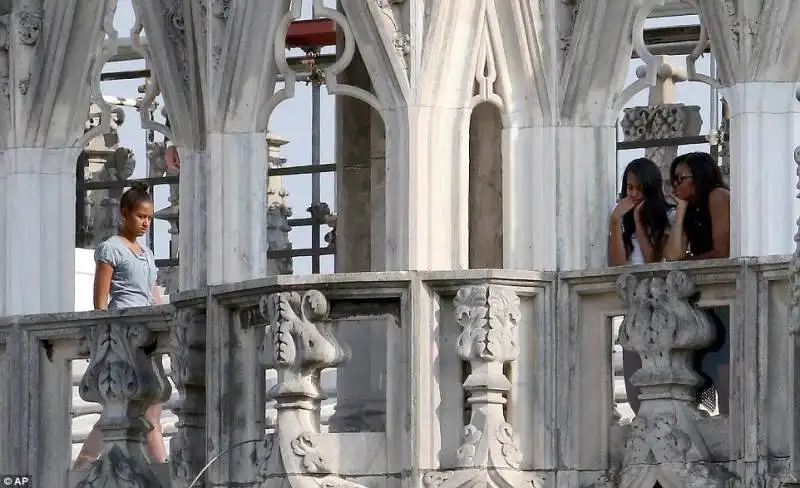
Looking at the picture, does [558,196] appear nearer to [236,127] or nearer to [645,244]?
[645,244]

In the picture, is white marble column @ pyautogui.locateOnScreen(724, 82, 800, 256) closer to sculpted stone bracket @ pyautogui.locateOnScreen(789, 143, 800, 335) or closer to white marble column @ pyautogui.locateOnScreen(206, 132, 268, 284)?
sculpted stone bracket @ pyautogui.locateOnScreen(789, 143, 800, 335)

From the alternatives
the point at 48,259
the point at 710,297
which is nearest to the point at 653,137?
the point at 48,259

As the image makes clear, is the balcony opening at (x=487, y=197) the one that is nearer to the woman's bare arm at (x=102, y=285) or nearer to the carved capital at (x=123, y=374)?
the carved capital at (x=123, y=374)

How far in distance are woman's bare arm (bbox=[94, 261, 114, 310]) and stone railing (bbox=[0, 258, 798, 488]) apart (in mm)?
1726

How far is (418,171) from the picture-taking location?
2483 centimetres

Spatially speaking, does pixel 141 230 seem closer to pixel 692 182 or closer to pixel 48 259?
pixel 48 259

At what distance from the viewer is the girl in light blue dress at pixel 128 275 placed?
89.4 feet

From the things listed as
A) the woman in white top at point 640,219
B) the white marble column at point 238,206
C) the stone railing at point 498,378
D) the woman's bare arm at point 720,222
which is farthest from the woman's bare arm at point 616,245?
the white marble column at point 238,206

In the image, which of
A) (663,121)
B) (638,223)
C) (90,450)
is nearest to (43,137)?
(90,450)

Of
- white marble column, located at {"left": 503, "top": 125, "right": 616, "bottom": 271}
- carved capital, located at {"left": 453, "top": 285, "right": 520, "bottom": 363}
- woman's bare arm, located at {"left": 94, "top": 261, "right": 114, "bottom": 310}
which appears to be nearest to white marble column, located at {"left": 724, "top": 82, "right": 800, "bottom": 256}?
white marble column, located at {"left": 503, "top": 125, "right": 616, "bottom": 271}

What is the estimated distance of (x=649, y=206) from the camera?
24.9 metres

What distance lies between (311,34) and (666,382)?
8.32m

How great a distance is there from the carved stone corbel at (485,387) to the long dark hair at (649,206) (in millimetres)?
917

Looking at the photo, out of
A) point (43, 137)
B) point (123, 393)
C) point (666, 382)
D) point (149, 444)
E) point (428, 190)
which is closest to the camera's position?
point (666, 382)
